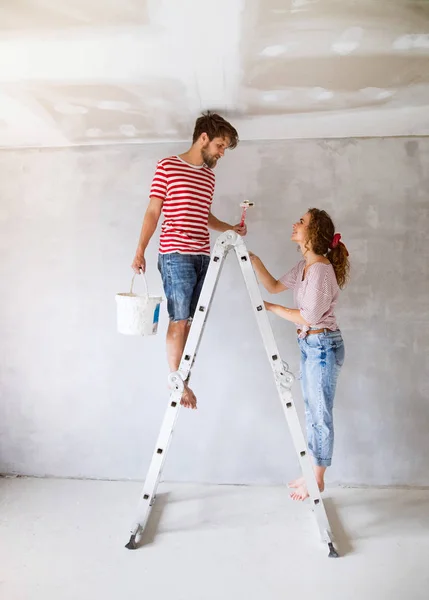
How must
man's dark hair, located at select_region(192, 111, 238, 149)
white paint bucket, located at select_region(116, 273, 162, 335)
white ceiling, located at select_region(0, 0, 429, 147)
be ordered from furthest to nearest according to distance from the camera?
man's dark hair, located at select_region(192, 111, 238, 149)
white paint bucket, located at select_region(116, 273, 162, 335)
white ceiling, located at select_region(0, 0, 429, 147)

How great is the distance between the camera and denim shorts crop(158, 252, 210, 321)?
8.07ft

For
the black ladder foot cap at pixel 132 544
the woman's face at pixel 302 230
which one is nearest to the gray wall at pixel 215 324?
the woman's face at pixel 302 230

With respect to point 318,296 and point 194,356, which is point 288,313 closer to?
point 318,296

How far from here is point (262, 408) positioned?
2998 millimetres

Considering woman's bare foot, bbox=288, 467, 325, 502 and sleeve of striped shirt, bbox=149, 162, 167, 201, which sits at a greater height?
sleeve of striped shirt, bbox=149, 162, 167, 201

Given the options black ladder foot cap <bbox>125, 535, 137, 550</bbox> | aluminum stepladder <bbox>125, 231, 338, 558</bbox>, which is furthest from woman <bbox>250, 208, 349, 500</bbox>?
black ladder foot cap <bbox>125, 535, 137, 550</bbox>

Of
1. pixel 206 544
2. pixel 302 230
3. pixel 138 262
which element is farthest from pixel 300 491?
pixel 138 262

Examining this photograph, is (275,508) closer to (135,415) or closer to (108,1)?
(135,415)

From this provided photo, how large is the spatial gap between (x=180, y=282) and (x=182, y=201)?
0.40 metres

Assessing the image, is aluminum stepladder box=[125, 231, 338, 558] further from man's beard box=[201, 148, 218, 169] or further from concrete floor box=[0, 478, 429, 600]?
man's beard box=[201, 148, 218, 169]

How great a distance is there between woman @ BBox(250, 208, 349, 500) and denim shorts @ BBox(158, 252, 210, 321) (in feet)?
1.09

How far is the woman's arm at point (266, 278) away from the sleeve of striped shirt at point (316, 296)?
28 cm

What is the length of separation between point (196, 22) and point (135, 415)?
2170mm

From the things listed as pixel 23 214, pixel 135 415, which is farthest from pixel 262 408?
pixel 23 214
